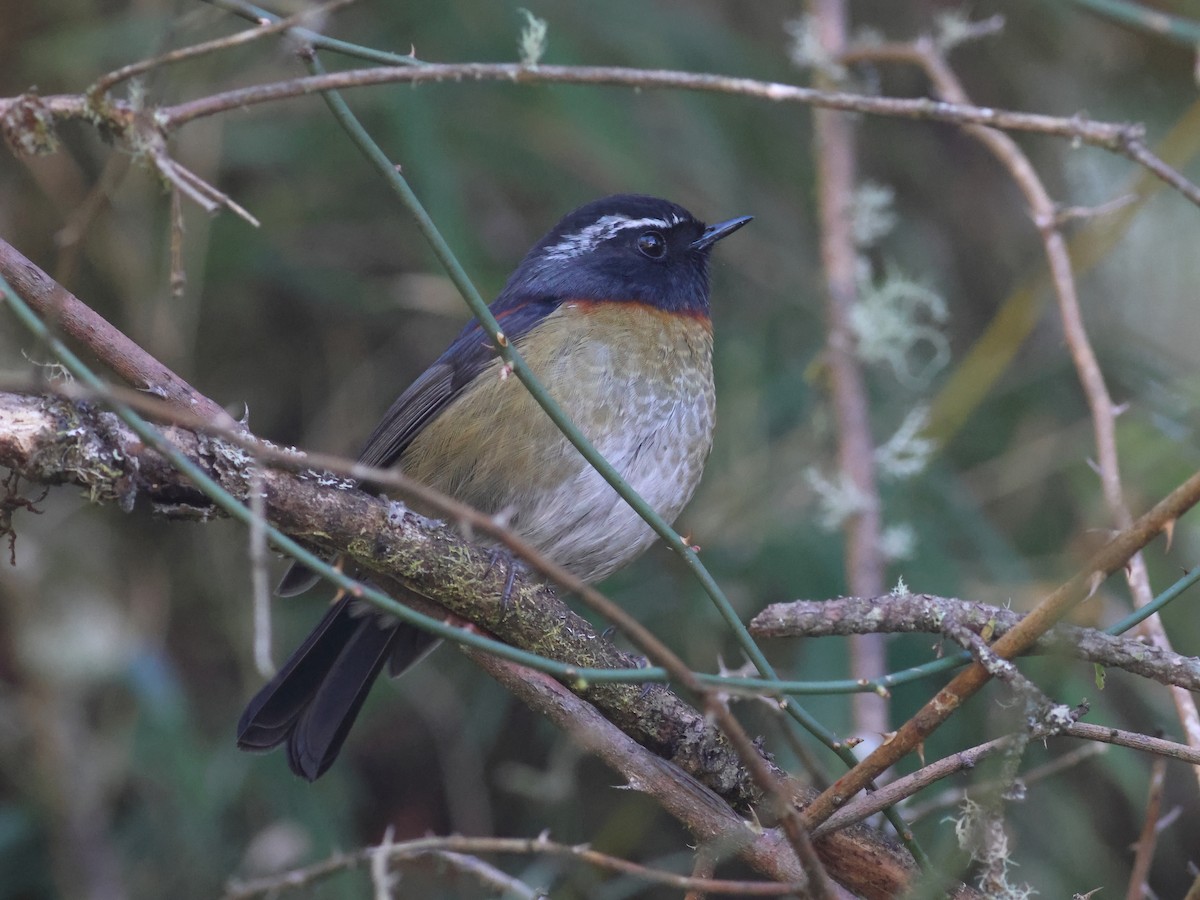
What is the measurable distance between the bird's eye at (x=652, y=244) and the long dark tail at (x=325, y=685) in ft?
4.81

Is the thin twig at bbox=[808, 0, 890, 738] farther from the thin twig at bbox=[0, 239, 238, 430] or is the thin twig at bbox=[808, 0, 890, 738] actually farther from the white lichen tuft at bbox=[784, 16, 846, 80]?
the thin twig at bbox=[0, 239, 238, 430]

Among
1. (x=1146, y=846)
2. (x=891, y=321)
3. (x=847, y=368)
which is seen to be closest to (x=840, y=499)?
(x=847, y=368)

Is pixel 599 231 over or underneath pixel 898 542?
over

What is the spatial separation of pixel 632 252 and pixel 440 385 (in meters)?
0.82

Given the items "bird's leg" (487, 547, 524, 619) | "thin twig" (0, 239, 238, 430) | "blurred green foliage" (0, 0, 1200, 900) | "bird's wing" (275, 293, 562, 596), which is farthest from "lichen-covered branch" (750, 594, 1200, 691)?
"blurred green foliage" (0, 0, 1200, 900)

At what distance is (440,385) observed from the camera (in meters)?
3.99

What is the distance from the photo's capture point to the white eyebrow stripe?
4.39 m

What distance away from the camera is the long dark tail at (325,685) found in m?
3.53

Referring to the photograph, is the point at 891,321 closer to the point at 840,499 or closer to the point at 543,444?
the point at 840,499

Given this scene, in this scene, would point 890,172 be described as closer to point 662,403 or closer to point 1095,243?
point 1095,243

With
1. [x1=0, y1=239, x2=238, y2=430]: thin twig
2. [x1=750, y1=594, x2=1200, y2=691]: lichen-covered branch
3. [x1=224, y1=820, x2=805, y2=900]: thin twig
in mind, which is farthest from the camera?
[x1=0, y1=239, x2=238, y2=430]: thin twig

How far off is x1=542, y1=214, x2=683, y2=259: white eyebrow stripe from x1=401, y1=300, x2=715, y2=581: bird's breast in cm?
44

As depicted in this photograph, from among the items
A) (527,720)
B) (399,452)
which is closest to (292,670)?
(399,452)

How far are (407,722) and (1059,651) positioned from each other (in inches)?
139
